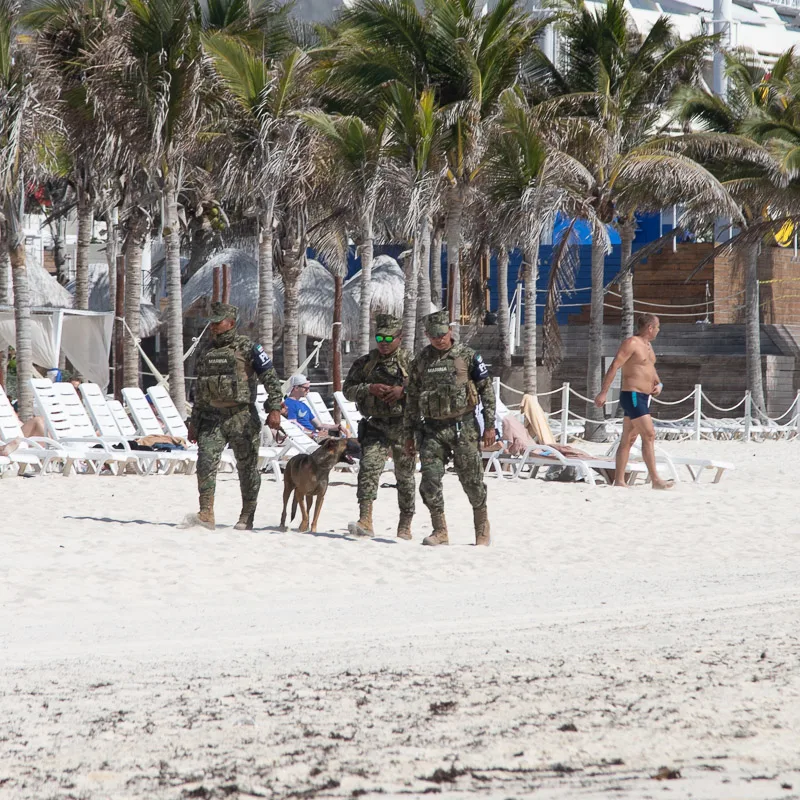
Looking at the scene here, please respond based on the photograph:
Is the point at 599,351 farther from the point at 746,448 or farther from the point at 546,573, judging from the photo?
the point at 546,573

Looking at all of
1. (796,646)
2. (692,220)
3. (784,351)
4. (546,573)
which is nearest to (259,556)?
(546,573)

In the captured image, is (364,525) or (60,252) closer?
(364,525)

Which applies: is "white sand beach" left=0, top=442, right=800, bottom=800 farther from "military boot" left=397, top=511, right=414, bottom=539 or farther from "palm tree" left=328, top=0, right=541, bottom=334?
"palm tree" left=328, top=0, right=541, bottom=334

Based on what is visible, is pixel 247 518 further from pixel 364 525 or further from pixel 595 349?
pixel 595 349

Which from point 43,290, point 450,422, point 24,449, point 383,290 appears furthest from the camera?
point 383,290

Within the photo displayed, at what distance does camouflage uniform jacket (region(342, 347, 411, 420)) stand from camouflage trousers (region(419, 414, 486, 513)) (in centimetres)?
32

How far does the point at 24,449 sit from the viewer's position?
→ 1395 centimetres

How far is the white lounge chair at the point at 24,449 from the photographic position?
1374 centimetres

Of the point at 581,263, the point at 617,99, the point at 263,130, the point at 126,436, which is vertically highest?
Answer: the point at 617,99

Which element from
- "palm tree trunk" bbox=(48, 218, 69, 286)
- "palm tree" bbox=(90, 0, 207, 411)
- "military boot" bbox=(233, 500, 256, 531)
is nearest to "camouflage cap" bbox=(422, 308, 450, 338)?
"military boot" bbox=(233, 500, 256, 531)

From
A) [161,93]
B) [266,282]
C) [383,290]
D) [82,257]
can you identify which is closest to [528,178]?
[266,282]

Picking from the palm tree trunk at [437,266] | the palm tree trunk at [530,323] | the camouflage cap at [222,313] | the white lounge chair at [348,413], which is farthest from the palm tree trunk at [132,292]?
the camouflage cap at [222,313]

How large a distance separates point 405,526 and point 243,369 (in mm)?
1494

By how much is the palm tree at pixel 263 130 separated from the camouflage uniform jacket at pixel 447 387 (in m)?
12.5
